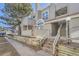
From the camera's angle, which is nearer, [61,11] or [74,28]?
[74,28]

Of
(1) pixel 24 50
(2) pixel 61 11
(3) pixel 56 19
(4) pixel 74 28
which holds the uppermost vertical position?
(2) pixel 61 11

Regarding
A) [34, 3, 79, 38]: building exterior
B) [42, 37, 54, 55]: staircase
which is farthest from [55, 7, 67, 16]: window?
[42, 37, 54, 55]: staircase

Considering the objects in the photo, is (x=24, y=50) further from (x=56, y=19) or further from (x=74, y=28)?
(x=74, y=28)

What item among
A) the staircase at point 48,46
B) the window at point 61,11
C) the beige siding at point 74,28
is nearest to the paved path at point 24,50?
the staircase at point 48,46

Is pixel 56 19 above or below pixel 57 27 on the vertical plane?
above

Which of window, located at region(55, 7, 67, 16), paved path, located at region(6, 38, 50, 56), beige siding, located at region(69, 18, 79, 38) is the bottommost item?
paved path, located at region(6, 38, 50, 56)

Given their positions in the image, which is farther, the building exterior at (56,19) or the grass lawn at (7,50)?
the grass lawn at (7,50)

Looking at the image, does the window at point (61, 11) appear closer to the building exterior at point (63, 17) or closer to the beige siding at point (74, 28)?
the building exterior at point (63, 17)

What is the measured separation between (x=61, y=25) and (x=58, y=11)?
0.25 metres

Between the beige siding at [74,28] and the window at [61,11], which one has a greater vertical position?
the window at [61,11]

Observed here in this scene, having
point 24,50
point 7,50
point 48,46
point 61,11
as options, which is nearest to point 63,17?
point 61,11

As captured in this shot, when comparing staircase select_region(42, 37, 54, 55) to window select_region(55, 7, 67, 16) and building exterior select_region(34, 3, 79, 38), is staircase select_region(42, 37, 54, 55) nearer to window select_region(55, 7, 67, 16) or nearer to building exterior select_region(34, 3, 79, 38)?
building exterior select_region(34, 3, 79, 38)

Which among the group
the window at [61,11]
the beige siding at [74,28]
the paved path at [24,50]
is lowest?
the paved path at [24,50]

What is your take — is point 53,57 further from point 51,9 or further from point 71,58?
point 51,9
